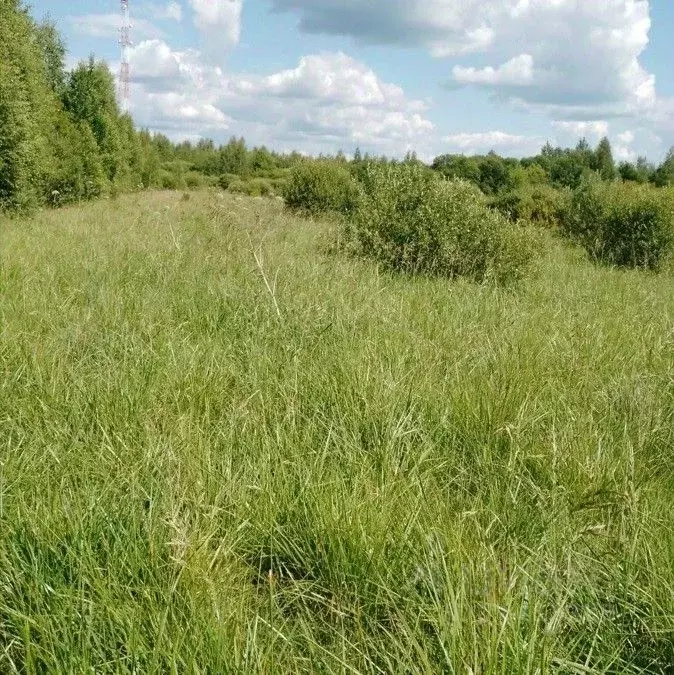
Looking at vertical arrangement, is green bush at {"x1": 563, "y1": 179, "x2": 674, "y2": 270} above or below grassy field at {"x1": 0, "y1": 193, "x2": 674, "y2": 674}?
above

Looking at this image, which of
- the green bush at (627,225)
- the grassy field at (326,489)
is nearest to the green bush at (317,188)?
the green bush at (627,225)

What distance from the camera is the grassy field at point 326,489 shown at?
1.51 metres

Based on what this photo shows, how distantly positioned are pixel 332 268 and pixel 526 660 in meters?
5.31

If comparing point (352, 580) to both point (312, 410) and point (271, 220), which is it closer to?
point (312, 410)

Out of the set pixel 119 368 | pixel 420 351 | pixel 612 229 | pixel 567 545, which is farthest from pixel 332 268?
pixel 612 229

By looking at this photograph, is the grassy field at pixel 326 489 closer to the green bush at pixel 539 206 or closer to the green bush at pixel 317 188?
the green bush at pixel 539 206

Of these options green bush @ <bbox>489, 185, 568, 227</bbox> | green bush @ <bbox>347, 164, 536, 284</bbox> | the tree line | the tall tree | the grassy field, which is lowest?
the grassy field

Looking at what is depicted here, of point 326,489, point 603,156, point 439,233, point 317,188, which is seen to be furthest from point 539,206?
point 603,156

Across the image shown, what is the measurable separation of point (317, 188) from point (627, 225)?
7847mm

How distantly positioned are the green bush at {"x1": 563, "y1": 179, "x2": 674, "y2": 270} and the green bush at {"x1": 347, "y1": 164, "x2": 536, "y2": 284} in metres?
3.72

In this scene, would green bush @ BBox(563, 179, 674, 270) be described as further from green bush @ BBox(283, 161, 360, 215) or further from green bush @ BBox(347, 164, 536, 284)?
green bush @ BBox(283, 161, 360, 215)

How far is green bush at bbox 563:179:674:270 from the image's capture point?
36.5ft

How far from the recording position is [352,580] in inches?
70.2

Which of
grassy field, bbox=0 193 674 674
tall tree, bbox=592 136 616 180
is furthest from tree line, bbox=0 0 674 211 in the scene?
grassy field, bbox=0 193 674 674
